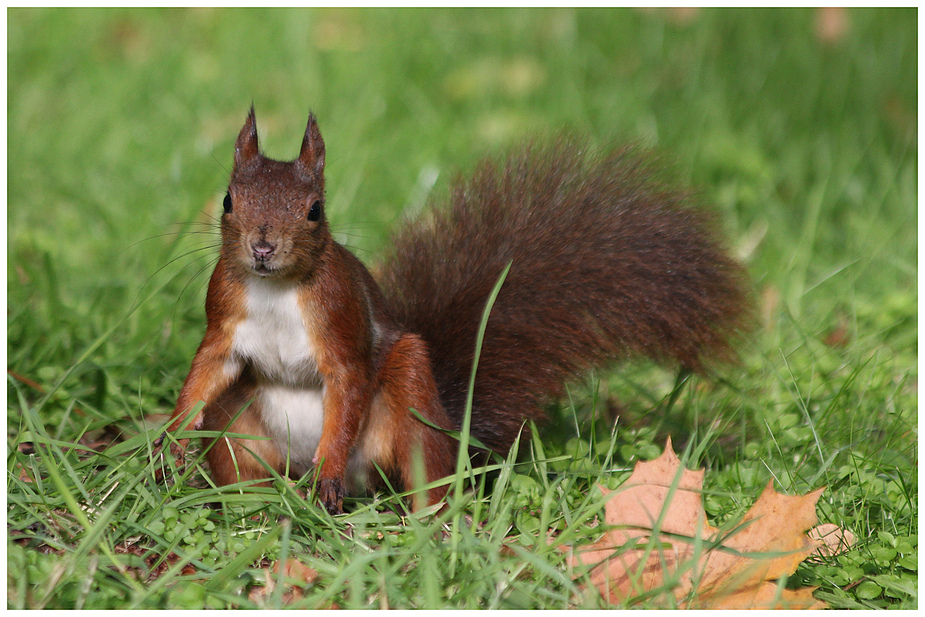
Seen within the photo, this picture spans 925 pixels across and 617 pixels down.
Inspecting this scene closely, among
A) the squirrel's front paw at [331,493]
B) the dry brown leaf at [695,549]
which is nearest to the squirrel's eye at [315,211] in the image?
the squirrel's front paw at [331,493]

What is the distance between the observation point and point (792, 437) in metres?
2.02

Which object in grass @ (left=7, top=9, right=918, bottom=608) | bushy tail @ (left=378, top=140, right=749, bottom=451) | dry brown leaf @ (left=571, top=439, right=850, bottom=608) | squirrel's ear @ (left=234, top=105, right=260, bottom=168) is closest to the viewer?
dry brown leaf @ (left=571, top=439, right=850, bottom=608)

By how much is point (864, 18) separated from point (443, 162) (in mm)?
2068

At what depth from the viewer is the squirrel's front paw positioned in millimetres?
1691

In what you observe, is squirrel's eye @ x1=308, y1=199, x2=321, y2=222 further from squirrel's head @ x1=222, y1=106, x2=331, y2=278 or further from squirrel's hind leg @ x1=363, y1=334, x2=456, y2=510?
squirrel's hind leg @ x1=363, y1=334, x2=456, y2=510

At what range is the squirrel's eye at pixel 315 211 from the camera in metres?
1.67

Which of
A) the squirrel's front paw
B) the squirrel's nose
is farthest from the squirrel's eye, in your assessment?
the squirrel's front paw

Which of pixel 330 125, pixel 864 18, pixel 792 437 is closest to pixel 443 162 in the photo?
pixel 330 125

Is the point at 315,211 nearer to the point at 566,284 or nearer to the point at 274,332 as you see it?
the point at 274,332

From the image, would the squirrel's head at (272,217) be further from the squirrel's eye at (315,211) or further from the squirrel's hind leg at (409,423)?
the squirrel's hind leg at (409,423)

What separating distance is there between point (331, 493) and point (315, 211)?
1.59 feet

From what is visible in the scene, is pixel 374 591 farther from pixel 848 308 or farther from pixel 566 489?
pixel 848 308

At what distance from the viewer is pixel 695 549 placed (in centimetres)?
147

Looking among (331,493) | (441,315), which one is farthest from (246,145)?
(331,493)
